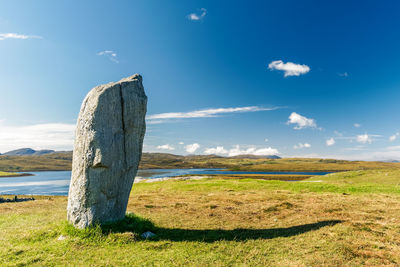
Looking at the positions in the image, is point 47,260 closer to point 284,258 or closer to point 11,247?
point 11,247

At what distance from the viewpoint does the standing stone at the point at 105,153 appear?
1032cm

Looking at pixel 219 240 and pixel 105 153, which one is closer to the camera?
pixel 219 240

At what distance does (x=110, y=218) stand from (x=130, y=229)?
107 cm

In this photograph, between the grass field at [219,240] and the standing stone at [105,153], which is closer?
the grass field at [219,240]

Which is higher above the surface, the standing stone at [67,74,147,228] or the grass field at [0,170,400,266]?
the standing stone at [67,74,147,228]

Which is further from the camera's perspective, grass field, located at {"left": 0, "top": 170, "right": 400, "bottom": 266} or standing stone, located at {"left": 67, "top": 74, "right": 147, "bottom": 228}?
standing stone, located at {"left": 67, "top": 74, "right": 147, "bottom": 228}

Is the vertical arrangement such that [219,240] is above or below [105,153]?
below

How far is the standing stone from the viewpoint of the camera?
1032 cm

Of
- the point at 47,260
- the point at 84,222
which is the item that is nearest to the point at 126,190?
the point at 84,222

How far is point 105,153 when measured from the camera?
10.3 metres

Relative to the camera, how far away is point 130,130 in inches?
448

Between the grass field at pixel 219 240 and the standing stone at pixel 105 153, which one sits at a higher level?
the standing stone at pixel 105 153

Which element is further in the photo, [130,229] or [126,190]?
[126,190]

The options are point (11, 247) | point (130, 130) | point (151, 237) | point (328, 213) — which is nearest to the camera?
point (11, 247)
